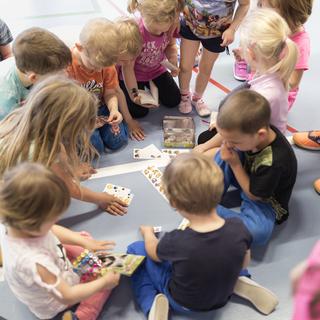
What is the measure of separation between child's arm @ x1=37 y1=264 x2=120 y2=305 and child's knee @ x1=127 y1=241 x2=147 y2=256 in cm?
29

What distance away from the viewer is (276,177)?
1.89 m

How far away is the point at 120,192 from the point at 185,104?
96 centimetres

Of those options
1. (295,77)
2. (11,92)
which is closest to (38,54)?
(11,92)

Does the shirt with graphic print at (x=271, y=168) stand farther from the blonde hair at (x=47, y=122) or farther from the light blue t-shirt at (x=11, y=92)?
the light blue t-shirt at (x=11, y=92)

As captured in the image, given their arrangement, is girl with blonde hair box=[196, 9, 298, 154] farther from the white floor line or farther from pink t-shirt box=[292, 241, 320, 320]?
pink t-shirt box=[292, 241, 320, 320]

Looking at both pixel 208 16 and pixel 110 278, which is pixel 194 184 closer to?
pixel 110 278

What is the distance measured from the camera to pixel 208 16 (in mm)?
2580

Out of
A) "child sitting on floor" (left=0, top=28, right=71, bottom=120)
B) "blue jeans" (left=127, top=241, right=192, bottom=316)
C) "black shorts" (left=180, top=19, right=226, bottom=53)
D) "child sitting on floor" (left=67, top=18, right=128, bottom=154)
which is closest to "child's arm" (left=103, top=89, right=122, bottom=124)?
"child sitting on floor" (left=67, top=18, right=128, bottom=154)

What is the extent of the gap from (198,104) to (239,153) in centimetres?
99

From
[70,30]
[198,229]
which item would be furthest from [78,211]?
[70,30]

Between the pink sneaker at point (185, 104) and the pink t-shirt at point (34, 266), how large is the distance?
1616 millimetres

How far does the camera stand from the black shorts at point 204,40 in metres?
2.75

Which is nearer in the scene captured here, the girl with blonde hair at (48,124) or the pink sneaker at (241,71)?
the girl with blonde hair at (48,124)

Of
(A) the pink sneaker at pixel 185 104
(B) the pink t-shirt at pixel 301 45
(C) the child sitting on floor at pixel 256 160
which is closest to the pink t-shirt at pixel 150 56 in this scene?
(A) the pink sneaker at pixel 185 104
